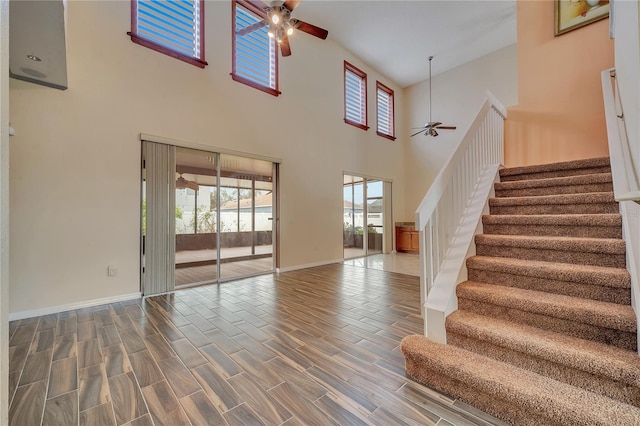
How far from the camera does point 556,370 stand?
150 cm

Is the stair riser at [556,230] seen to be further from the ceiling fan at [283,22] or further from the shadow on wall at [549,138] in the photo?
the ceiling fan at [283,22]

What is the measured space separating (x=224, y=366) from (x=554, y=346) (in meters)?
2.20

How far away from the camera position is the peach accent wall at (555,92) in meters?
3.58

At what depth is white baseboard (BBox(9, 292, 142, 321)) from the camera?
9.62 ft

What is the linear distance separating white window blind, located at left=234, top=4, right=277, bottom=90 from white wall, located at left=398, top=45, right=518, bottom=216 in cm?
466

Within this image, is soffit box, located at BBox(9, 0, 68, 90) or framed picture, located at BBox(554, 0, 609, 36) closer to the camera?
soffit box, located at BBox(9, 0, 68, 90)

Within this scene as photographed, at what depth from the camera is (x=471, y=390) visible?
1555 millimetres

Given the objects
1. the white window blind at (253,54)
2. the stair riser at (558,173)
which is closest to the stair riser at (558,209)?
the stair riser at (558,173)

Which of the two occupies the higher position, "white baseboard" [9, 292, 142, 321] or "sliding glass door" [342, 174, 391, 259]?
"sliding glass door" [342, 174, 391, 259]

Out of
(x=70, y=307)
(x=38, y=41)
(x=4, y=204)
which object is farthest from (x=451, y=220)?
(x=70, y=307)

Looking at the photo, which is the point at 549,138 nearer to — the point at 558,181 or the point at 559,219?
the point at 558,181

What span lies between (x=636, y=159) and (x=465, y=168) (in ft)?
5.25

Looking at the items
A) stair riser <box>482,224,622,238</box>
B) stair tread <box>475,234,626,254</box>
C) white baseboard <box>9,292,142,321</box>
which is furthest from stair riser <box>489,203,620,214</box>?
white baseboard <box>9,292,142,321</box>

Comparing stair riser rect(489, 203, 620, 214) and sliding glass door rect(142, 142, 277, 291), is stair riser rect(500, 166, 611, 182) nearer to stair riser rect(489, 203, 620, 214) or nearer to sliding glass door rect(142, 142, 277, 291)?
stair riser rect(489, 203, 620, 214)
